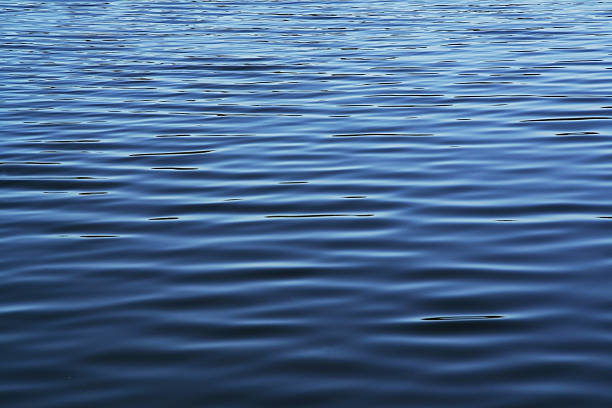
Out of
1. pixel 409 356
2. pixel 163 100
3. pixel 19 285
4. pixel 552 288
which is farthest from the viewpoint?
pixel 163 100

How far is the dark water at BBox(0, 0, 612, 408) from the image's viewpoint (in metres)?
3.97

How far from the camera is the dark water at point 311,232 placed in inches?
156

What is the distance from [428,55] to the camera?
1213 cm

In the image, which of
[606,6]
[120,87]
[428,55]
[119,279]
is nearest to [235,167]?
[119,279]

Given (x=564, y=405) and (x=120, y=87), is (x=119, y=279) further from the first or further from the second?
(x=120, y=87)

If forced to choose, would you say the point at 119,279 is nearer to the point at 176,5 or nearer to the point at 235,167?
the point at 235,167

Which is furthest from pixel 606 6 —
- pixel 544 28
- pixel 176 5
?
pixel 176 5

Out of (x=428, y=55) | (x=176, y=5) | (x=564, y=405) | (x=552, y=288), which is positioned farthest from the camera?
(x=176, y=5)

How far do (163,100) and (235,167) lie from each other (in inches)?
118

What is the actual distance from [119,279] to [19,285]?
1.67ft

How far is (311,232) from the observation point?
18.8 feet

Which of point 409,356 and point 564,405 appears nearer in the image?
point 564,405

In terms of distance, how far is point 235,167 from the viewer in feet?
24.0

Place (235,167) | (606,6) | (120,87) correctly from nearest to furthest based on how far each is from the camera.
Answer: (235,167)
(120,87)
(606,6)
